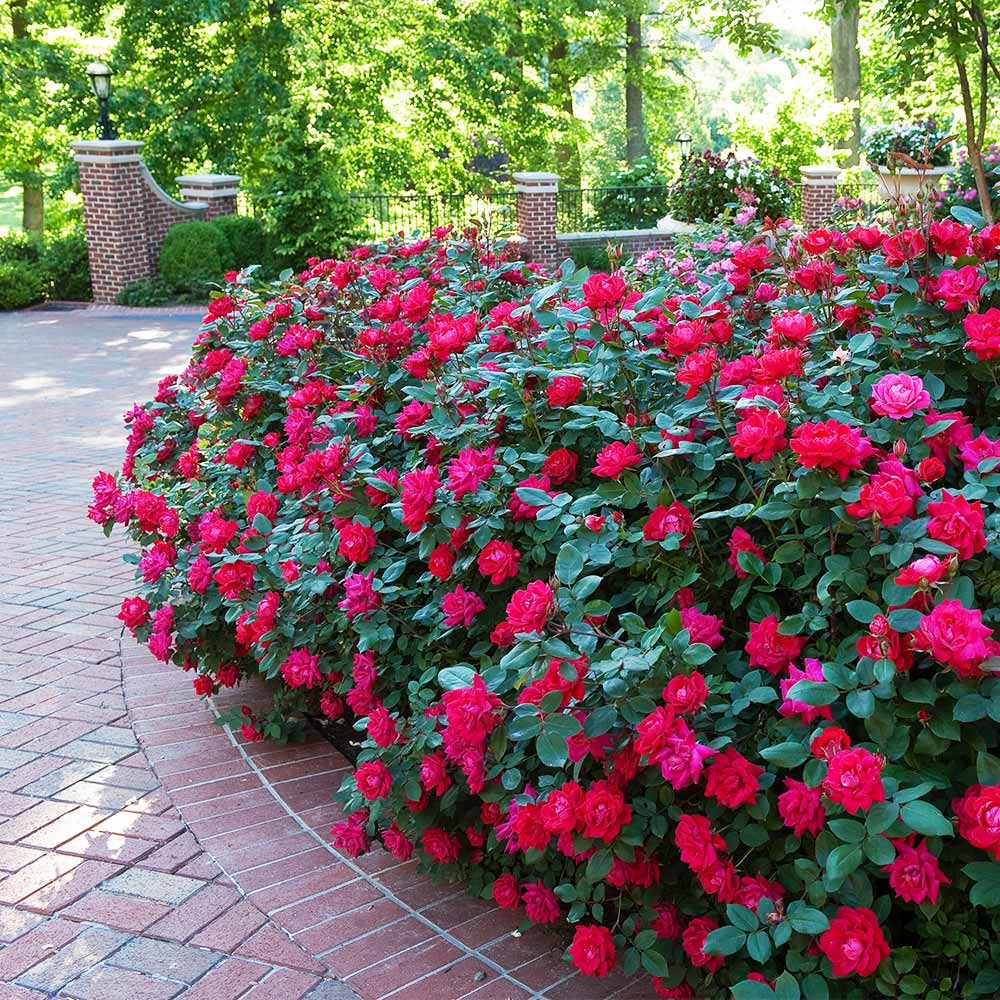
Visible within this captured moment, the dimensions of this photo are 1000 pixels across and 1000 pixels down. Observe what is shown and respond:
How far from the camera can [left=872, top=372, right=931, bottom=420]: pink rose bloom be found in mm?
1931

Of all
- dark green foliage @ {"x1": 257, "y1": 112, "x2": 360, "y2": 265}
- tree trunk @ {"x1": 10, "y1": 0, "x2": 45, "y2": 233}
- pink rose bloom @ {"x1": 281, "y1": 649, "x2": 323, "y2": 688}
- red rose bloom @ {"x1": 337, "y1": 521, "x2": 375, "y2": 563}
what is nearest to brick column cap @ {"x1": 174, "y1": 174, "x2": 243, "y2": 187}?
dark green foliage @ {"x1": 257, "y1": 112, "x2": 360, "y2": 265}

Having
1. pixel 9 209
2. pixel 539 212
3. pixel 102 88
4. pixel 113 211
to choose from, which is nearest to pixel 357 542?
pixel 113 211

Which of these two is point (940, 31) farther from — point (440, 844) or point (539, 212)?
point (539, 212)

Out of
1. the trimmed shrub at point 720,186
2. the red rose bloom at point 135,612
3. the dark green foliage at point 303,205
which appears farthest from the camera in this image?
the dark green foliage at point 303,205

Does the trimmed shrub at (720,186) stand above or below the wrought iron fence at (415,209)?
below

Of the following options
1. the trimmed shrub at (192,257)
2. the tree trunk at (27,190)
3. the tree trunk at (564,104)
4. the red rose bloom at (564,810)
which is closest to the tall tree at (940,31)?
the red rose bloom at (564,810)

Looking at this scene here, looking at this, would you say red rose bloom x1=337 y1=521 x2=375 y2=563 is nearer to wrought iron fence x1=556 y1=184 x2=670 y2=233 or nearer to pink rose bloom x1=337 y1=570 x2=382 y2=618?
pink rose bloom x1=337 y1=570 x2=382 y2=618

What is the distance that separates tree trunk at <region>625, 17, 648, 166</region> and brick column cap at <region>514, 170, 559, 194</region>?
9.02 metres

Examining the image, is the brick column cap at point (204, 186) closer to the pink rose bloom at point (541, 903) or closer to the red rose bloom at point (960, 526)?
the pink rose bloom at point (541, 903)

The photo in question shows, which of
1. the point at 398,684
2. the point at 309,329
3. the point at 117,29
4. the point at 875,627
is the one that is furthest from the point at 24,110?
the point at 875,627

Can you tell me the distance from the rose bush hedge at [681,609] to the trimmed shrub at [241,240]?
12.8 m

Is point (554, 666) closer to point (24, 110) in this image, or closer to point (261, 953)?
point (261, 953)

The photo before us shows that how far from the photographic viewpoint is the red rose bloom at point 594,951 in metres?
1.99

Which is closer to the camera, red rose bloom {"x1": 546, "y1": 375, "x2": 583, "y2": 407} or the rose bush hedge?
the rose bush hedge
